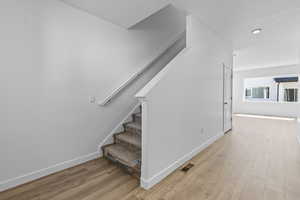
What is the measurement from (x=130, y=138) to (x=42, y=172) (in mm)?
1320

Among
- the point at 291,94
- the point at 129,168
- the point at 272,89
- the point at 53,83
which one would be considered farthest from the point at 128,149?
the point at 272,89

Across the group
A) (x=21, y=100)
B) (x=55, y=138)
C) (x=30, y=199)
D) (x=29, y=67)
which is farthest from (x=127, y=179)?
(x=29, y=67)

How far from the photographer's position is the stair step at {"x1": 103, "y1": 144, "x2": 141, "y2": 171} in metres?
1.89

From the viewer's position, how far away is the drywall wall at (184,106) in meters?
1.66

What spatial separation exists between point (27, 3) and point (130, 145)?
248 centimetres

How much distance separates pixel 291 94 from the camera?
22.7 feet

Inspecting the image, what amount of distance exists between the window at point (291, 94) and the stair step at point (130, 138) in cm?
855

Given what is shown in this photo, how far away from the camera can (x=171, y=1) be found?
2.03m

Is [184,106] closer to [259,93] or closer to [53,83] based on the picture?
[53,83]

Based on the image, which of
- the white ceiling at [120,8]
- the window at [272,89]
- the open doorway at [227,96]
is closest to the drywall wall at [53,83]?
the white ceiling at [120,8]

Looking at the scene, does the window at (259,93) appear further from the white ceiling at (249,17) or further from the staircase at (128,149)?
the staircase at (128,149)

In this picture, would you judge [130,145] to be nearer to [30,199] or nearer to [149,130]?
[149,130]

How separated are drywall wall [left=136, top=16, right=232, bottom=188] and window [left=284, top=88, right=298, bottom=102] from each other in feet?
20.4

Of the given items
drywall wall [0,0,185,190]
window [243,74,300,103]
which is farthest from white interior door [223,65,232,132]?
window [243,74,300,103]
